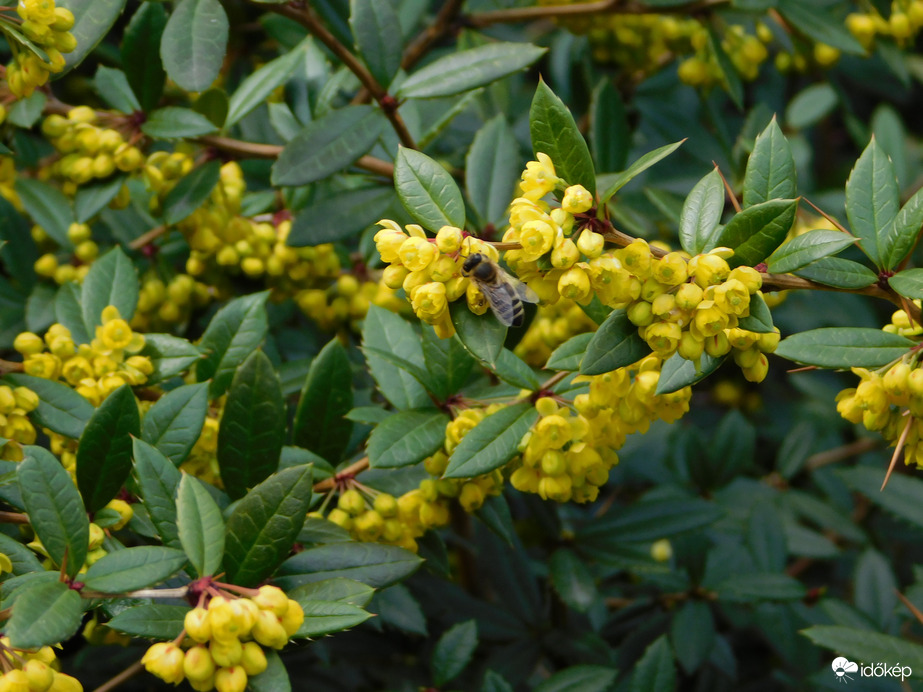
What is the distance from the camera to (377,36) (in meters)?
1.84

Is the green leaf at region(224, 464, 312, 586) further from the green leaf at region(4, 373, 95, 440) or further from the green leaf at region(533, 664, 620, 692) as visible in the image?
the green leaf at region(533, 664, 620, 692)

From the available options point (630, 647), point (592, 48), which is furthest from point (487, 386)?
point (592, 48)

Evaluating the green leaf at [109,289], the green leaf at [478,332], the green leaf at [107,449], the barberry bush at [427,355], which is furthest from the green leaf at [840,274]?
the green leaf at [109,289]

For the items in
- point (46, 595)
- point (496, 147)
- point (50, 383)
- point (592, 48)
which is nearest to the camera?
point (46, 595)

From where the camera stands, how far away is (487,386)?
5.61 ft

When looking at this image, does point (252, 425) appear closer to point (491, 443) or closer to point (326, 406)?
point (326, 406)

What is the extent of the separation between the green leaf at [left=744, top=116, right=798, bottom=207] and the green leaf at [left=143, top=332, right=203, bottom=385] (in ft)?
3.62

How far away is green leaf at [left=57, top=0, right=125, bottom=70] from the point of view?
5.15 feet

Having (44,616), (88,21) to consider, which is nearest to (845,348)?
(44,616)

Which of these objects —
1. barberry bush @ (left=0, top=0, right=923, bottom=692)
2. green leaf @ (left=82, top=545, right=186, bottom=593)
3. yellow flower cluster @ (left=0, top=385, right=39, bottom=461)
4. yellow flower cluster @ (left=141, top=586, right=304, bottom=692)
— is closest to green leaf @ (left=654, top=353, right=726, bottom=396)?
barberry bush @ (left=0, top=0, right=923, bottom=692)

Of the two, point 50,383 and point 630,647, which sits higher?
point 50,383

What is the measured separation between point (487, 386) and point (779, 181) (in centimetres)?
70

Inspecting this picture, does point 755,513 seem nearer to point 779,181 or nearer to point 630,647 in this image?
point 630,647

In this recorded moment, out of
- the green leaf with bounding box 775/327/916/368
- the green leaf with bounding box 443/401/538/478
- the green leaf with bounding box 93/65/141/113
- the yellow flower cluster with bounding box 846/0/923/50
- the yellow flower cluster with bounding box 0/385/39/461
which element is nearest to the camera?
the green leaf with bounding box 775/327/916/368
